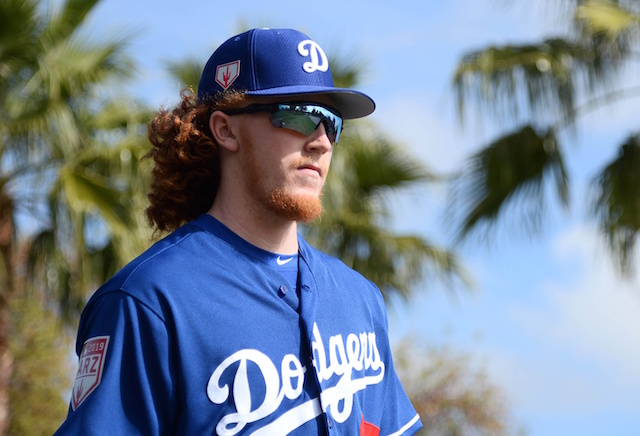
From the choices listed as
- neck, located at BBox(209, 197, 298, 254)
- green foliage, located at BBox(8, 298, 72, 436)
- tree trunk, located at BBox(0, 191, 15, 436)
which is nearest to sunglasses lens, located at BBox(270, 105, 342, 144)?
neck, located at BBox(209, 197, 298, 254)

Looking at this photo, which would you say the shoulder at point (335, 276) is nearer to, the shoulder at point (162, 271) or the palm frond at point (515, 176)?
the shoulder at point (162, 271)

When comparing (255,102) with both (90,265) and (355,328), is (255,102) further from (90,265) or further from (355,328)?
(90,265)

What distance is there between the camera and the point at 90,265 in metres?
9.78

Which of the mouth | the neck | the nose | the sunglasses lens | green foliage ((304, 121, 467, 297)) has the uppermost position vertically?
the sunglasses lens

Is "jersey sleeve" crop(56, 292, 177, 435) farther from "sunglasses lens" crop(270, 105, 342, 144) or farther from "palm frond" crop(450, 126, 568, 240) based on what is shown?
"palm frond" crop(450, 126, 568, 240)

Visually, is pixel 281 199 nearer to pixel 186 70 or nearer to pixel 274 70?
pixel 274 70

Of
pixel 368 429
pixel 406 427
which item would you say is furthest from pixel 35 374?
pixel 368 429

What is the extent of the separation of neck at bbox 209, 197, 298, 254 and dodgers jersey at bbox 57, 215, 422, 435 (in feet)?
0.09

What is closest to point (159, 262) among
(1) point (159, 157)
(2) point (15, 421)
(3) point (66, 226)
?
(1) point (159, 157)

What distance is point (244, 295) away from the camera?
8.54ft

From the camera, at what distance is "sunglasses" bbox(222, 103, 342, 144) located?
2.73 m

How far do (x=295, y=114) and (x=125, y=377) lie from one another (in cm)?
85

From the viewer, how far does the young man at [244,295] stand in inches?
95.0

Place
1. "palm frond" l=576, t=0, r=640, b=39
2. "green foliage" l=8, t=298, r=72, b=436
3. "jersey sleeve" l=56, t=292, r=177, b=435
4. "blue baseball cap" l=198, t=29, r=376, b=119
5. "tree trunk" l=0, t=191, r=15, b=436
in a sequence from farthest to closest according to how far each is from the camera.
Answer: "green foliage" l=8, t=298, r=72, b=436 < "tree trunk" l=0, t=191, r=15, b=436 < "palm frond" l=576, t=0, r=640, b=39 < "blue baseball cap" l=198, t=29, r=376, b=119 < "jersey sleeve" l=56, t=292, r=177, b=435
